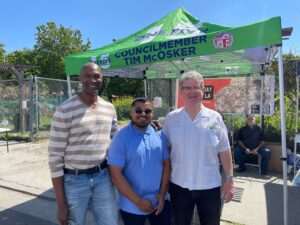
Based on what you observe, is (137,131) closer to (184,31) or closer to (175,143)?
(175,143)

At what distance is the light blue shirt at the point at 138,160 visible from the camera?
2.64m

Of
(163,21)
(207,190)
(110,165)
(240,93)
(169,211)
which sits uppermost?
(163,21)

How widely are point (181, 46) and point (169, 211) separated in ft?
7.82

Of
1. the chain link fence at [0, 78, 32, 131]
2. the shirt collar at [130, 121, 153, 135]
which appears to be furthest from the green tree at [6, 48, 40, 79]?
the shirt collar at [130, 121, 153, 135]

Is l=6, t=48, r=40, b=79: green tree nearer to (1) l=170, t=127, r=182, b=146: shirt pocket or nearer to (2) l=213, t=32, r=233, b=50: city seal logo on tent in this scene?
(2) l=213, t=32, r=233, b=50: city seal logo on tent

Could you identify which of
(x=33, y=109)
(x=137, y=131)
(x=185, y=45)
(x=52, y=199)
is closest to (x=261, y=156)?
(x=185, y=45)

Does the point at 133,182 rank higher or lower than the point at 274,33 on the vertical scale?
lower

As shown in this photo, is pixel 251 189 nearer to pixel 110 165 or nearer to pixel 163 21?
pixel 163 21

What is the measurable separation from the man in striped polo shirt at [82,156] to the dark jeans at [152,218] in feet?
0.42

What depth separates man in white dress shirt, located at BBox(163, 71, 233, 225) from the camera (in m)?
2.74

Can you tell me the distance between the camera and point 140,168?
2.65 m

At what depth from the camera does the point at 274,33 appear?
3.74 metres

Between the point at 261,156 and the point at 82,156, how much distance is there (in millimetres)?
5348

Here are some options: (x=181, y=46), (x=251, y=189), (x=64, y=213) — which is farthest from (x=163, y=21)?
(x=64, y=213)
